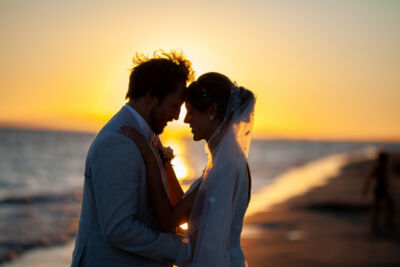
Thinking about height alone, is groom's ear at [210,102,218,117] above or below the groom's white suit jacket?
above

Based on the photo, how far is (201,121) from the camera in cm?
349

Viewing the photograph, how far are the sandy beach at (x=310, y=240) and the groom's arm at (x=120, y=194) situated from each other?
6957 mm

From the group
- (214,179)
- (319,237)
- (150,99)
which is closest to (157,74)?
(150,99)

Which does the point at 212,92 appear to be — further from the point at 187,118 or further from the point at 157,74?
the point at 157,74

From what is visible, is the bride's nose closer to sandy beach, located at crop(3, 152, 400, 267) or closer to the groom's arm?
the groom's arm

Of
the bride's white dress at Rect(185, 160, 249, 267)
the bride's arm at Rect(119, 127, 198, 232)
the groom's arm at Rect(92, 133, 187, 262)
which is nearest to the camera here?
the groom's arm at Rect(92, 133, 187, 262)

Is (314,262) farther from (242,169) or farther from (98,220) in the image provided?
(98,220)

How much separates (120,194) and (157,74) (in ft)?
2.75

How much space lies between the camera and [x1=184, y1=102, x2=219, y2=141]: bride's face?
11.3 ft

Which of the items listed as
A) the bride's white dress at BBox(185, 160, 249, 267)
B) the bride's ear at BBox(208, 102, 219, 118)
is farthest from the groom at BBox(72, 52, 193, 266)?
the bride's white dress at BBox(185, 160, 249, 267)

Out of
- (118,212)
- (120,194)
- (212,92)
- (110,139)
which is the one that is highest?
(212,92)

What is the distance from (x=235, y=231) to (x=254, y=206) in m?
14.7

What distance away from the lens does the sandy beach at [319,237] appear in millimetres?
9534

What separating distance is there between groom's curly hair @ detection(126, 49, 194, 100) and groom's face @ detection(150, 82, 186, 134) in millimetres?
44
